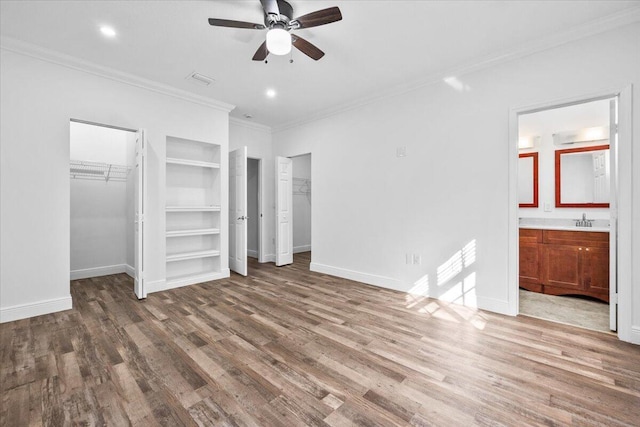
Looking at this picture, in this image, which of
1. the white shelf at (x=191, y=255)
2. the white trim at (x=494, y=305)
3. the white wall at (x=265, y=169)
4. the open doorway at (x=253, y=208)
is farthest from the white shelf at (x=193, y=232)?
the white trim at (x=494, y=305)

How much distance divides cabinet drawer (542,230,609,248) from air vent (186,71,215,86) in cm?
508

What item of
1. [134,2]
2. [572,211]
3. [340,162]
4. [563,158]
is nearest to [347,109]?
[340,162]

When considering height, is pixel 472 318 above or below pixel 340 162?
below

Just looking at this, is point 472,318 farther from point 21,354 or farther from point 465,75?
point 21,354

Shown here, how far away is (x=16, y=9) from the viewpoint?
242 cm

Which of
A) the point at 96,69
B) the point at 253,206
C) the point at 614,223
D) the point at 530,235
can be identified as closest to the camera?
the point at 614,223

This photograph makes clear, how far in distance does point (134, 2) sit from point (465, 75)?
350 cm

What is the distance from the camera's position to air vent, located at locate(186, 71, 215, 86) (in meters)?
3.62

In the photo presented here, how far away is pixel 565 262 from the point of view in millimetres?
3693

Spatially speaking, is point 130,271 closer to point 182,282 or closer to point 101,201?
point 101,201

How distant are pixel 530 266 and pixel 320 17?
4194 millimetres

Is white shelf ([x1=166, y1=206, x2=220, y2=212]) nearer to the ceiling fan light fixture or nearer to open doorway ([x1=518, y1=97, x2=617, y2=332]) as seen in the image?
the ceiling fan light fixture

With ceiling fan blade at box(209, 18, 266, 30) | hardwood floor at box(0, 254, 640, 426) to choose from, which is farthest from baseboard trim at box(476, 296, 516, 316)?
ceiling fan blade at box(209, 18, 266, 30)

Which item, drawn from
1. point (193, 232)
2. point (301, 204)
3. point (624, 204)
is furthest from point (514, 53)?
point (301, 204)
